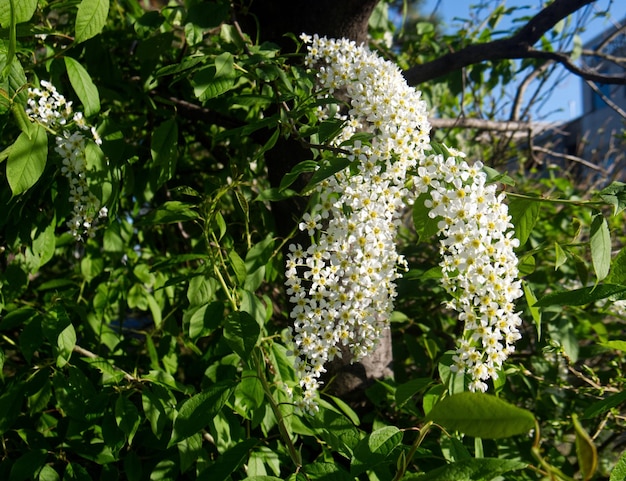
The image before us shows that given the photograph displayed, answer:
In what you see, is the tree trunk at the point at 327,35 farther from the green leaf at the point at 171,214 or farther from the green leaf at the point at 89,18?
the green leaf at the point at 89,18

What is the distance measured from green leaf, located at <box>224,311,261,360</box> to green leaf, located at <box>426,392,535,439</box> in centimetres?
43

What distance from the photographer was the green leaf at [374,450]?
2.65 ft

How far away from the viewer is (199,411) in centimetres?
91

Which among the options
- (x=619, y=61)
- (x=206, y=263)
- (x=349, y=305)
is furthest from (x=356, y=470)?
(x=619, y=61)

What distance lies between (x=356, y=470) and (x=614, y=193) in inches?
22.3

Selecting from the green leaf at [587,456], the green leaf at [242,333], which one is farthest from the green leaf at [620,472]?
the green leaf at [242,333]

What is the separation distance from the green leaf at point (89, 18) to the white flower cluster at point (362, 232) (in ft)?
1.49

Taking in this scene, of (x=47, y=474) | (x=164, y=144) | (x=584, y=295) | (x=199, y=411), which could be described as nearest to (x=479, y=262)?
(x=584, y=295)

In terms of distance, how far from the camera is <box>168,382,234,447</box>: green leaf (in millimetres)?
890

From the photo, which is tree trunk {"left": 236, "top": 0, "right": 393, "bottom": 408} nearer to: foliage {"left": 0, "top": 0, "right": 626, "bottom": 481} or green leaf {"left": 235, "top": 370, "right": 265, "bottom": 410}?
foliage {"left": 0, "top": 0, "right": 626, "bottom": 481}

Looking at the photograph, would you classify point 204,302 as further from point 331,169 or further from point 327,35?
point 327,35

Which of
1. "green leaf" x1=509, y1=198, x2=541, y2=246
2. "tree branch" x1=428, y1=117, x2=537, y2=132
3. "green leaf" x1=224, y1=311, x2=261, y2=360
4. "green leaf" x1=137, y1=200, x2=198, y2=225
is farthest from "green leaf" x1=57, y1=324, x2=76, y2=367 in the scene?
"tree branch" x1=428, y1=117, x2=537, y2=132

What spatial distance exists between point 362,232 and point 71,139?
57 cm

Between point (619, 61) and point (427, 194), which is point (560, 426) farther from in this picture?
point (619, 61)
